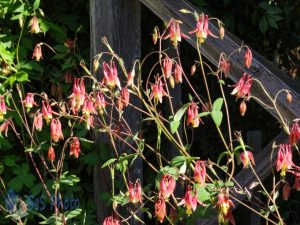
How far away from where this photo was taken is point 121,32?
3146 millimetres

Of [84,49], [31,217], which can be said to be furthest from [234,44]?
[31,217]

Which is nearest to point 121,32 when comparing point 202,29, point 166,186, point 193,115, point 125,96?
point 125,96

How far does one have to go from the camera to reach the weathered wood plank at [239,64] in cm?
261

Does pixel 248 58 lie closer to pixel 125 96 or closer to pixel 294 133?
pixel 294 133

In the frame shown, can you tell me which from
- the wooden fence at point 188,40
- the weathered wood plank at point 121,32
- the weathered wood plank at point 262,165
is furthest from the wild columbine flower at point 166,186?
the weathered wood plank at point 121,32

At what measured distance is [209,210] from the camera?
278 centimetres

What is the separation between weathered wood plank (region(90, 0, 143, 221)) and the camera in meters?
3.13

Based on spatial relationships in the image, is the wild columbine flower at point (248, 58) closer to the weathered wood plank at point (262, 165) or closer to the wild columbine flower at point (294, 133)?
the wild columbine flower at point (294, 133)

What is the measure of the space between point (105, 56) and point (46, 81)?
0.59 metres

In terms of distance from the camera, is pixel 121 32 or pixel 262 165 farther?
pixel 121 32

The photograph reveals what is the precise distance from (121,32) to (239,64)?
626 mm

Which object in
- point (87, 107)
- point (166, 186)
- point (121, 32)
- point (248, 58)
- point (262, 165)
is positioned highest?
point (248, 58)

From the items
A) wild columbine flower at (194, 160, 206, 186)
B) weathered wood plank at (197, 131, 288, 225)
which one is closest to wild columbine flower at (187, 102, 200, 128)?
wild columbine flower at (194, 160, 206, 186)

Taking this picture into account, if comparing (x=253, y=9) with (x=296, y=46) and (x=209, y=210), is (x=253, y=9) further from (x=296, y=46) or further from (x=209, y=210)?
(x=209, y=210)
